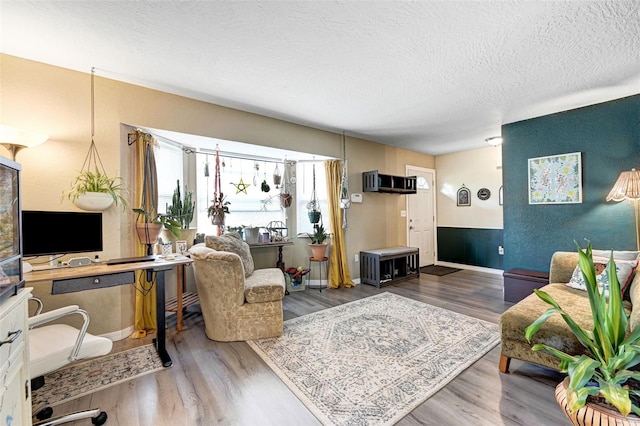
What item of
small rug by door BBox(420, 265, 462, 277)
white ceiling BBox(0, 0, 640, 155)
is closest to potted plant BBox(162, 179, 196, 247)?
white ceiling BBox(0, 0, 640, 155)

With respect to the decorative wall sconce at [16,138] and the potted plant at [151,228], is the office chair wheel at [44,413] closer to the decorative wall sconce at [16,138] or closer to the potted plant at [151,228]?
the potted plant at [151,228]

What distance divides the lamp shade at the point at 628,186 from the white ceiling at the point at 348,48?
0.93 meters

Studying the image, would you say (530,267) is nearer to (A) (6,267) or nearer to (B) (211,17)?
(B) (211,17)

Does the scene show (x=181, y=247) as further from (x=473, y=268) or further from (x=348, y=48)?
(x=473, y=268)

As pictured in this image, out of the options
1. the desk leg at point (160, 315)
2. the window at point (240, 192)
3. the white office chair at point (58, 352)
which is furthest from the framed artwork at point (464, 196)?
the white office chair at point (58, 352)

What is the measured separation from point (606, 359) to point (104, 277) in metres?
3.10

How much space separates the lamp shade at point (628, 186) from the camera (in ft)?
8.56

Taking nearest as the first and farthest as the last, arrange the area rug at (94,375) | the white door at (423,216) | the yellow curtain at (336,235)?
the area rug at (94,375) < the yellow curtain at (336,235) < the white door at (423,216)

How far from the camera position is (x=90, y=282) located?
6.17 ft

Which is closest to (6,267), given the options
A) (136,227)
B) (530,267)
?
(136,227)

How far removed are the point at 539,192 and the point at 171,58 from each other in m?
4.62

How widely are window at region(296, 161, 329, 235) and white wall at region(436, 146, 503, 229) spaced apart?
10.00ft

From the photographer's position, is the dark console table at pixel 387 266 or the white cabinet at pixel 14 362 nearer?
the white cabinet at pixel 14 362

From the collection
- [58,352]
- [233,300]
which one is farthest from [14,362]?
[233,300]
